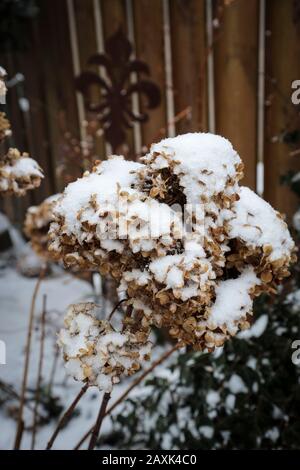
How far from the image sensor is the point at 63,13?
2525 millimetres

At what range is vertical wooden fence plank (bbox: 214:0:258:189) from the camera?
1.87m

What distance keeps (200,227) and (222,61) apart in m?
1.39

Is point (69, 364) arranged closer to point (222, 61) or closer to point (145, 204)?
point (145, 204)

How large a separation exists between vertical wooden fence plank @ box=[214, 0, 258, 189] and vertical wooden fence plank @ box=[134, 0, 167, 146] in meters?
0.29

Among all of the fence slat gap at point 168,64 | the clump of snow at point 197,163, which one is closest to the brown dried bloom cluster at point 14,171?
the clump of snow at point 197,163

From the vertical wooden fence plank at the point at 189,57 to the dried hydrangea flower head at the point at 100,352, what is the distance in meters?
1.29

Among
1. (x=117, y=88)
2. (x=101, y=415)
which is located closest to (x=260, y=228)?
(x=101, y=415)

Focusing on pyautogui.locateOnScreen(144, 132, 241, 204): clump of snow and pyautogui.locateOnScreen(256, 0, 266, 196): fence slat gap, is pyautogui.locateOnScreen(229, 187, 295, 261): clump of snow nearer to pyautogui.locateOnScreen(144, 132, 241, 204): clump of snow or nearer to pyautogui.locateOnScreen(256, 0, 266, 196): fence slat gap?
pyautogui.locateOnScreen(144, 132, 241, 204): clump of snow

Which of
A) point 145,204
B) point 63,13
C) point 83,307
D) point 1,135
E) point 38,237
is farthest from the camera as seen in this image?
point 63,13

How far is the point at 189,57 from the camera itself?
2057mm

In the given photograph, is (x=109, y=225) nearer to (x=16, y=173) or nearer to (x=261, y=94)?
(x=16, y=173)

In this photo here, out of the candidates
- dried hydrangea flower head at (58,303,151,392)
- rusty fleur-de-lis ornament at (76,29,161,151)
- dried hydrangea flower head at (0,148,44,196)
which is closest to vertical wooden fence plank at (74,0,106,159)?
rusty fleur-de-lis ornament at (76,29,161,151)

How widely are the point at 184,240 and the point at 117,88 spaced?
66.6 inches
